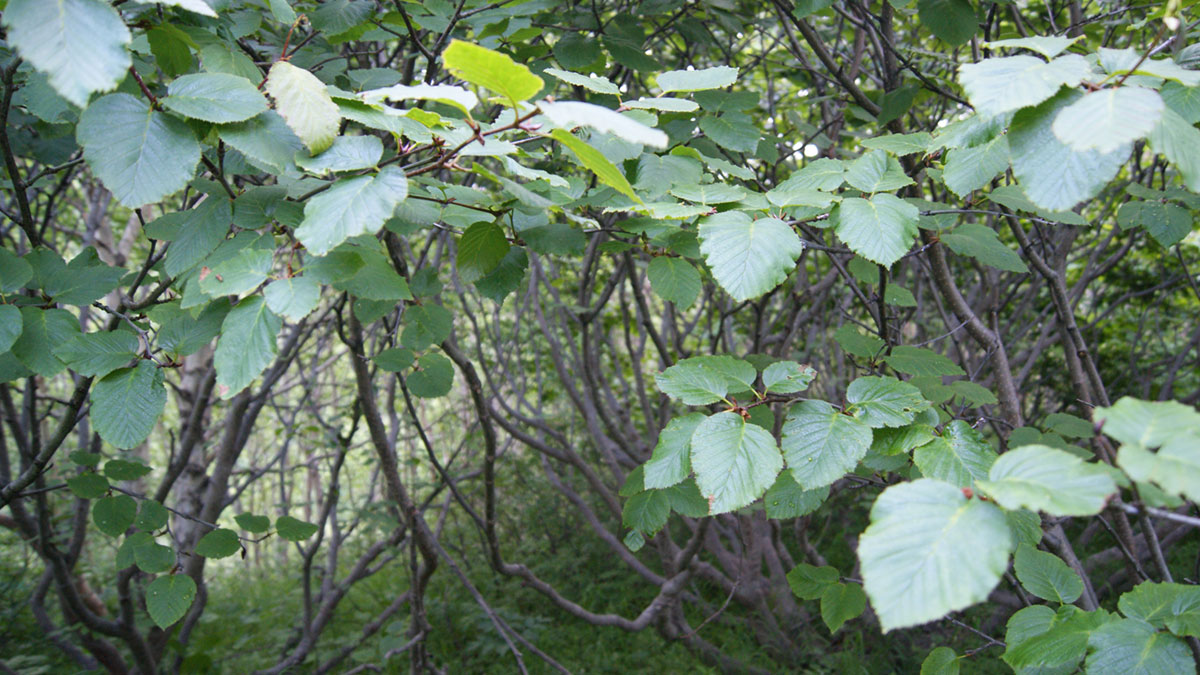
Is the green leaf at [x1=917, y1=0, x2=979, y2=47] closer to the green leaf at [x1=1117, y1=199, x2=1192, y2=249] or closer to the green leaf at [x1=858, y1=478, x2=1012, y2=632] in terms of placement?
the green leaf at [x1=1117, y1=199, x2=1192, y2=249]

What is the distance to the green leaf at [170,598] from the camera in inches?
56.3

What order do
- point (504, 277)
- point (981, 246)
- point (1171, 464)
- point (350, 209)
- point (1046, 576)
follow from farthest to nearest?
point (981, 246)
point (504, 277)
point (1046, 576)
point (350, 209)
point (1171, 464)

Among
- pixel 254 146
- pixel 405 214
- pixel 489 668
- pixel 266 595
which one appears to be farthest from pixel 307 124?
pixel 266 595

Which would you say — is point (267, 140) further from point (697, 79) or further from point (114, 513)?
point (114, 513)

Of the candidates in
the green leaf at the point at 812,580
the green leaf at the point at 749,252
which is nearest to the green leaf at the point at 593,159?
the green leaf at the point at 749,252

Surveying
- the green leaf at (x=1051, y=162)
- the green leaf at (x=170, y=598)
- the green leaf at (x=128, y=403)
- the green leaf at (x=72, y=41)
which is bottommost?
the green leaf at (x=170, y=598)

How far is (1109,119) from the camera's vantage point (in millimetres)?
612

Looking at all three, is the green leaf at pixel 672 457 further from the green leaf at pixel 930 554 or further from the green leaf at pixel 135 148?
the green leaf at pixel 135 148

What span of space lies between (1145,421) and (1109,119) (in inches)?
10.9

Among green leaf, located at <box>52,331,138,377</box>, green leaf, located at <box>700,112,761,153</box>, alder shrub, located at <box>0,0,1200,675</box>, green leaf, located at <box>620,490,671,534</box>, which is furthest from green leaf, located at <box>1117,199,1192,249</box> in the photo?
green leaf, located at <box>52,331,138,377</box>

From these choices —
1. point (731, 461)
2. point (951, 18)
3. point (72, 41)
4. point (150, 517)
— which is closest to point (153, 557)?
point (150, 517)

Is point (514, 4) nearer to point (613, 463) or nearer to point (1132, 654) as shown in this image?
point (1132, 654)

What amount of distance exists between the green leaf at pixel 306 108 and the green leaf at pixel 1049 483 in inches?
31.7

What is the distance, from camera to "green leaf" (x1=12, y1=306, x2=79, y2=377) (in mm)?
996
